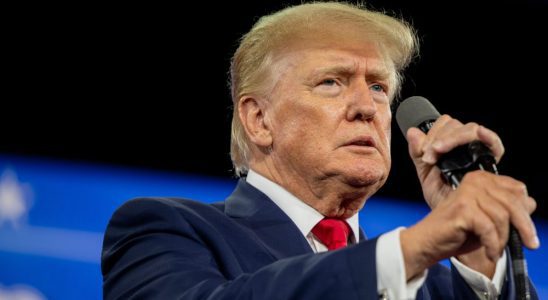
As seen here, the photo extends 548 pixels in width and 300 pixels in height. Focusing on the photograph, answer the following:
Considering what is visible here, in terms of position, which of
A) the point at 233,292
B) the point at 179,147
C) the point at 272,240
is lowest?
the point at 179,147

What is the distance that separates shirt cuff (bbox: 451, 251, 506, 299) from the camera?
1.82m

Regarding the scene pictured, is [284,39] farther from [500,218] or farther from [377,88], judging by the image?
[500,218]

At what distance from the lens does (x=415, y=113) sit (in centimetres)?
171

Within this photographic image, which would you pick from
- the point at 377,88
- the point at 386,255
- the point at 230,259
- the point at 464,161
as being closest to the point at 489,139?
the point at 464,161

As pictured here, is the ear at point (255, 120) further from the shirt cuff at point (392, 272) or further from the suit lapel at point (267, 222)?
the shirt cuff at point (392, 272)

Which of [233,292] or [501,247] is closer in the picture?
[501,247]

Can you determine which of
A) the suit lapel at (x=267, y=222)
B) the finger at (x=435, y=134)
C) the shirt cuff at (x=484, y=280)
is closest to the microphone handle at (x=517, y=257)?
the finger at (x=435, y=134)

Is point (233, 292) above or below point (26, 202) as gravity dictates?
above

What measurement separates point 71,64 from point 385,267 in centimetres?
212

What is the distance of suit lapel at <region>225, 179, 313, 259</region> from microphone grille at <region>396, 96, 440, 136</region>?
0.39 m

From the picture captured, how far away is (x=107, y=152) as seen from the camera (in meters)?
3.23

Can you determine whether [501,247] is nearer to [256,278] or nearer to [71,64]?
[256,278]

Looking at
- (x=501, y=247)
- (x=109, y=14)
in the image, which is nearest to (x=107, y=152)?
(x=109, y=14)

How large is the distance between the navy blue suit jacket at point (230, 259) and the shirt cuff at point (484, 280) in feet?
0.06
